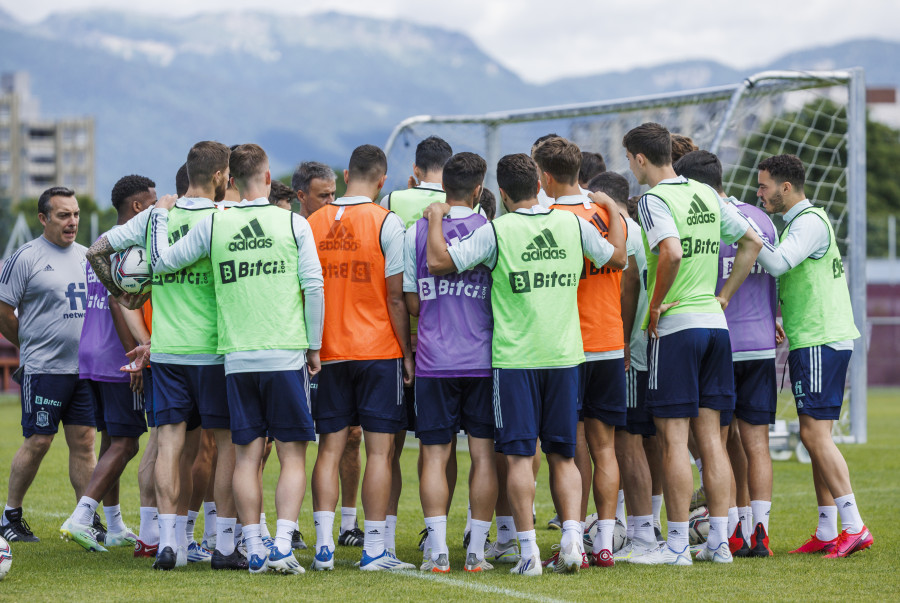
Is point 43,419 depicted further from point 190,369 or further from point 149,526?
point 190,369

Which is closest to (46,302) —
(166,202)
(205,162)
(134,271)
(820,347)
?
(134,271)

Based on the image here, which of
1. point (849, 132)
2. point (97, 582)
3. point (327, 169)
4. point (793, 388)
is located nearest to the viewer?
point (97, 582)

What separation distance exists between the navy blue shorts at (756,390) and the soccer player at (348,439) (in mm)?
2630

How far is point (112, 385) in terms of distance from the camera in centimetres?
713

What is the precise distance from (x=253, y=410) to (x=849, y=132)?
30.3 ft

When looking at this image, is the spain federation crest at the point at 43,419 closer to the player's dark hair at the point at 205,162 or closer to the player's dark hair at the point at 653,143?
the player's dark hair at the point at 205,162

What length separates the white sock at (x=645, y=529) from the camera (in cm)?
637

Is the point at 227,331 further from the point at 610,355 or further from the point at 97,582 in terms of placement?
the point at 610,355

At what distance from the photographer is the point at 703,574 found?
578cm

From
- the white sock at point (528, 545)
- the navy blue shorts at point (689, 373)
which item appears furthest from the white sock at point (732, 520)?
the white sock at point (528, 545)

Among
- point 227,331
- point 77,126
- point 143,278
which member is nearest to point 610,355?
point 227,331

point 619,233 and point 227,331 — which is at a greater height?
point 619,233

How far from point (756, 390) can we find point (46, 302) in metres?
5.24

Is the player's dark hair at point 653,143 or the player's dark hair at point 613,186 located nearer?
the player's dark hair at point 653,143
